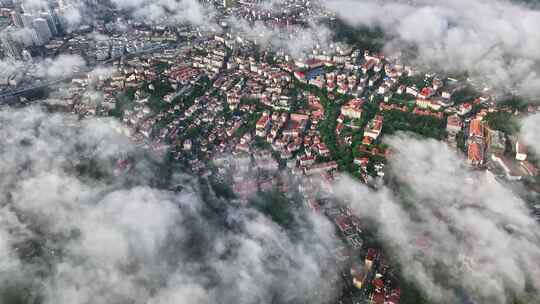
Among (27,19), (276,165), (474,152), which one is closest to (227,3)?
(27,19)

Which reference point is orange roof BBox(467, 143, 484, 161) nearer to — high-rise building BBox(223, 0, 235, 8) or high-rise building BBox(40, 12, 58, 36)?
high-rise building BBox(223, 0, 235, 8)

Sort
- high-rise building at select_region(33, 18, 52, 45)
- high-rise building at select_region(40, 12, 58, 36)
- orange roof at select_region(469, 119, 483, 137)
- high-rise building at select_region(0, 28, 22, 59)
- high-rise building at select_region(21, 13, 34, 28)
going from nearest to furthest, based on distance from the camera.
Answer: orange roof at select_region(469, 119, 483, 137), high-rise building at select_region(0, 28, 22, 59), high-rise building at select_region(33, 18, 52, 45), high-rise building at select_region(21, 13, 34, 28), high-rise building at select_region(40, 12, 58, 36)

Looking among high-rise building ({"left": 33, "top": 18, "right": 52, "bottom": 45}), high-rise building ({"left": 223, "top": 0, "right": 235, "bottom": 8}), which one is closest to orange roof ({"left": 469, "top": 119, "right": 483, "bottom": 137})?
high-rise building ({"left": 223, "top": 0, "right": 235, "bottom": 8})

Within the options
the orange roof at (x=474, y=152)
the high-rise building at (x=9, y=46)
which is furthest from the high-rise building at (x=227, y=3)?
the orange roof at (x=474, y=152)

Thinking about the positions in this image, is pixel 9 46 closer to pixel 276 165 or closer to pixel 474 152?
pixel 276 165

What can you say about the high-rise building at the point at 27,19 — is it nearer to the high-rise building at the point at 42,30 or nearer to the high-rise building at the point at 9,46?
the high-rise building at the point at 42,30
